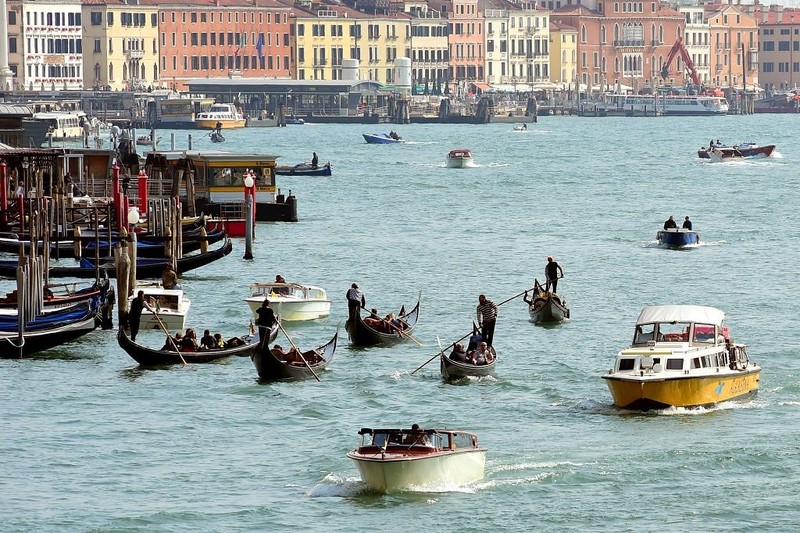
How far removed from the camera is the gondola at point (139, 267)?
164 feet

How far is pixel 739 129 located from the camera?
190250 mm

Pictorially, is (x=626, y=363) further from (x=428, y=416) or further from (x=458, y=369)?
(x=458, y=369)

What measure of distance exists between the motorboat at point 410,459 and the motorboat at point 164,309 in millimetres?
15202

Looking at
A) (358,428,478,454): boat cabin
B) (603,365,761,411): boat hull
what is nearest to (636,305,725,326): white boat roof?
(603,365,761,411): boat hull

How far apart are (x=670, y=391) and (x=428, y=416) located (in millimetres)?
4040

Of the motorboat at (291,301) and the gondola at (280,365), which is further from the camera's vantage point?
the motorboat at (291,301)

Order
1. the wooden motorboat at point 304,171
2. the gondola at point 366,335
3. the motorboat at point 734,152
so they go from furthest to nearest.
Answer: the motorboat at point 734,152 → the wooden motorboat at point 304,171 → the gondola at point 366,335

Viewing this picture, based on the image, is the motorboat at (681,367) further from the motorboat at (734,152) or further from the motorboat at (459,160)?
the motorboat at (734,152)

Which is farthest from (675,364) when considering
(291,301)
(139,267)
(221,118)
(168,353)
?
(221,118)

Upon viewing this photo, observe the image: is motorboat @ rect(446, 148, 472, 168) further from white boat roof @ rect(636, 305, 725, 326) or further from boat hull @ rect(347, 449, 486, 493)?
boat hull @ rect(347, 449, 486, 493)

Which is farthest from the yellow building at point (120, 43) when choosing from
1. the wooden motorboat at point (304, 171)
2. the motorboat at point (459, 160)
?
the wooden motorboat at point (304, 171)

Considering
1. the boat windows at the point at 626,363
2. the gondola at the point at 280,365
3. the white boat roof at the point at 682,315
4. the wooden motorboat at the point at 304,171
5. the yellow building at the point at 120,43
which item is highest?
the yellow building at the point at 120,43

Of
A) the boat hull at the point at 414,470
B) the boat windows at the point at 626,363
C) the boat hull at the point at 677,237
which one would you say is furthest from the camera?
the boat hull at the point at 677,237

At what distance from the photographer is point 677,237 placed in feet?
208
